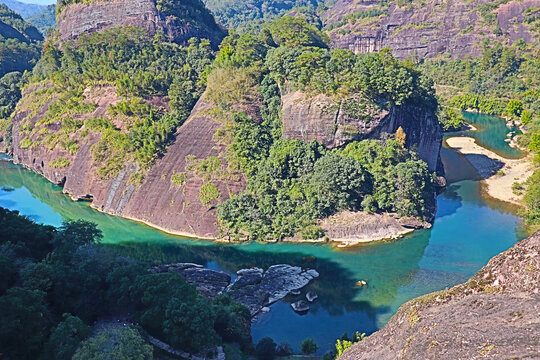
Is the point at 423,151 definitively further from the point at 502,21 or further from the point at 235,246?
the point at 502,21

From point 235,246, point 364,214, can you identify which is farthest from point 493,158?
point 235,246

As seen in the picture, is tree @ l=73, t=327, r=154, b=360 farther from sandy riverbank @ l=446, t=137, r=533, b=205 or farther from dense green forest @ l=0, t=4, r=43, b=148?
dense green forest @ l=0, t=4, r=43, b=148

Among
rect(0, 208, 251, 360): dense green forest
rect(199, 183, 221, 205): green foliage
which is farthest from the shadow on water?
rect(199, 183, 221, 205): green foliage

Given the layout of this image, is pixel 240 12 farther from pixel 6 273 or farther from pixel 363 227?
pixel 6 273

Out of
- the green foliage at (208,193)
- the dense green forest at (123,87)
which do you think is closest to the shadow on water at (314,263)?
the green foliage at (208,193)

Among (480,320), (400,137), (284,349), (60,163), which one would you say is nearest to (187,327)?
(284,349)
